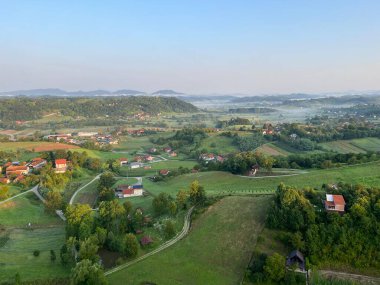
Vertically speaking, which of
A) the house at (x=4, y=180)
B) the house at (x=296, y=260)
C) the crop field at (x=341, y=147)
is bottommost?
the house at (x=4, y=180)

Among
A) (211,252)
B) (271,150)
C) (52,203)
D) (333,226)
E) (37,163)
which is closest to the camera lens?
(333,226)

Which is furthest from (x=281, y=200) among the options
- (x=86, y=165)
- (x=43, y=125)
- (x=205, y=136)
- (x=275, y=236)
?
(x=43, y=125)

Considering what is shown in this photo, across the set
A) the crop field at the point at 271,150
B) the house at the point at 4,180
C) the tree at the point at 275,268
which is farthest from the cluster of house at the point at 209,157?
the tree at the point at 275,268

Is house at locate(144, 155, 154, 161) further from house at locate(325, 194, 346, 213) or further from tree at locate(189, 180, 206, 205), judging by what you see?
house at locate(325, 194, 346, 213)

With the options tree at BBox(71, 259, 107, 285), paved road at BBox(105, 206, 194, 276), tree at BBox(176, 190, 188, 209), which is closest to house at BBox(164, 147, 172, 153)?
tree at BBox(176, 190, 188, 209)

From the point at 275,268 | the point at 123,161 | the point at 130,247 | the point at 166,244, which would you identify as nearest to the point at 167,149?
the point at 123,161

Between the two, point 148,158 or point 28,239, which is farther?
point 148,158

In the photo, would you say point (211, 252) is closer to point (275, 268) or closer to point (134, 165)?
point (275, 268)

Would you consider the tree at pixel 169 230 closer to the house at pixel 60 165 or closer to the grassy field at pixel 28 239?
the grassy field at pixel 28 239

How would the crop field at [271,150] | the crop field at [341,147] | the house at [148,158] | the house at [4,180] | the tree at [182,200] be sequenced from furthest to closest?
the house at [148,158] → the crop field at [341,147] → the crop field at [271,150] → the house at [4,180] → the tree at [182,200]

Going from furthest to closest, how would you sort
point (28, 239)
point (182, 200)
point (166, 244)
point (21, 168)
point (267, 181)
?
point (21, 168), point (267, 181), point (182, 200), point (28, 239), point (166, 244)
